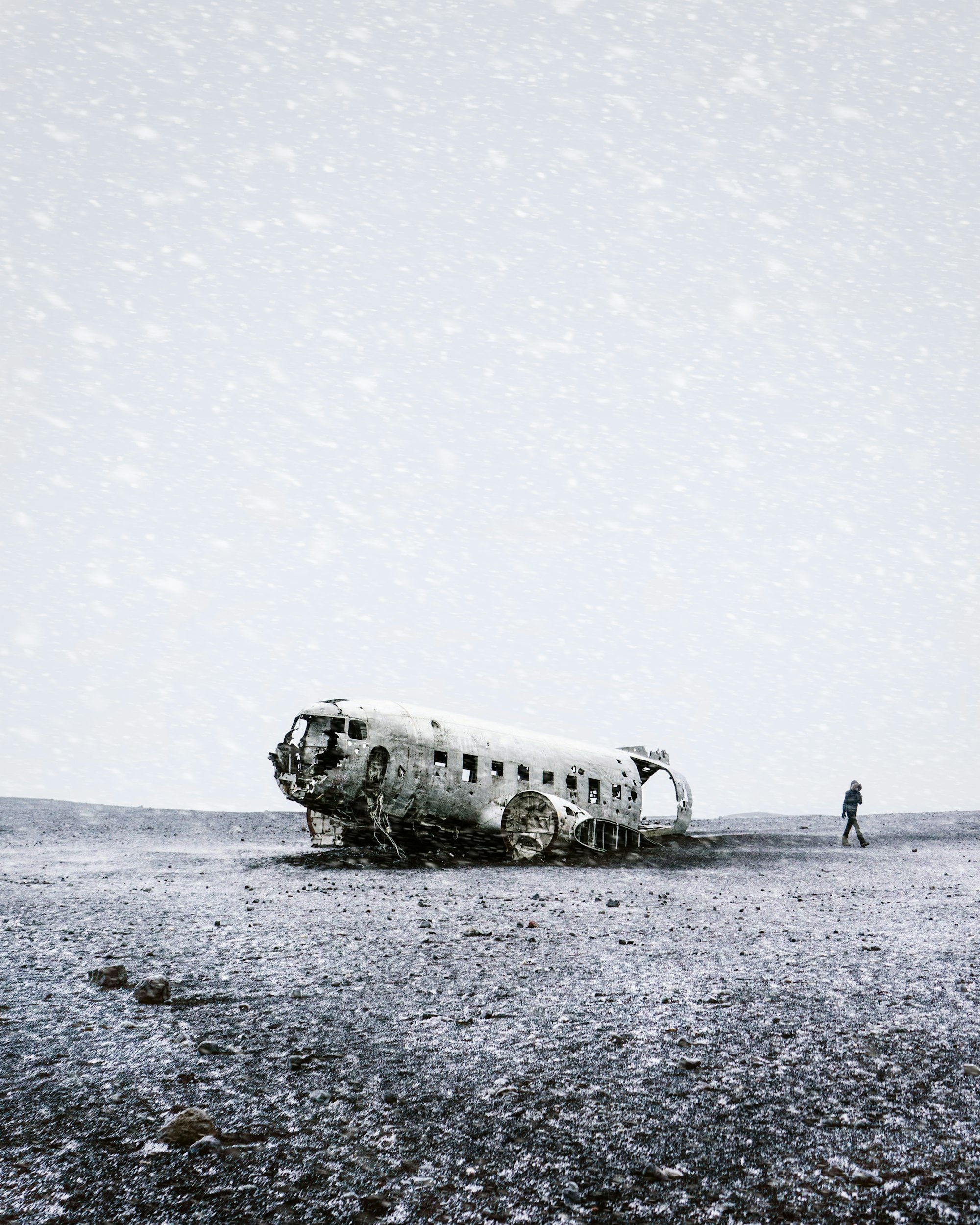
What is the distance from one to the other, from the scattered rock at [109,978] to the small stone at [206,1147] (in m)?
4.29

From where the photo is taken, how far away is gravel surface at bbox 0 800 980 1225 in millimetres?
5023

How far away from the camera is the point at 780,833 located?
32406 millimetres

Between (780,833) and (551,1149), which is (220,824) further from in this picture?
(551,1149)

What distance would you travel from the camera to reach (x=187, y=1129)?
223 inches

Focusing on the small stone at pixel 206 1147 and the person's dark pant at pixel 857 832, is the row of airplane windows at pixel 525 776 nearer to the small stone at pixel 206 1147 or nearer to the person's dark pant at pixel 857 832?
the person's dark pant at pixel 857 832

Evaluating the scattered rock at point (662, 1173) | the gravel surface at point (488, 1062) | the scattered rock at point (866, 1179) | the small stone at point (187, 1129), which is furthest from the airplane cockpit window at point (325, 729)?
the scattered rock at point (866, 1179)

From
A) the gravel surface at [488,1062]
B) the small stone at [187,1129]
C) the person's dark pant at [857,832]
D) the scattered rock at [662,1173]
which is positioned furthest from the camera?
the person's dark pant at [857,832]

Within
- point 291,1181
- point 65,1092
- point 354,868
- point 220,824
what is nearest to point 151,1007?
point 65,1092

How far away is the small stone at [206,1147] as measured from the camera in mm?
5449

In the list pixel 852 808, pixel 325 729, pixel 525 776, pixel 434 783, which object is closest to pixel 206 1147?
pixel 325 729

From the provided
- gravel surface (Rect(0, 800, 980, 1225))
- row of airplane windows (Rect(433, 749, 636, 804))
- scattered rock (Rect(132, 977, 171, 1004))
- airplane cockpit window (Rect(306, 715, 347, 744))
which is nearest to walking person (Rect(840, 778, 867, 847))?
row of airplane windows (Rect(433, 749, 636, 804))

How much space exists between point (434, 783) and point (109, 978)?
1353 centimetres

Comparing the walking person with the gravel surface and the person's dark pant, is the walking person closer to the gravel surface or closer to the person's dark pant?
the person's dark pant

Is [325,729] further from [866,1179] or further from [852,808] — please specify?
[852,808]
